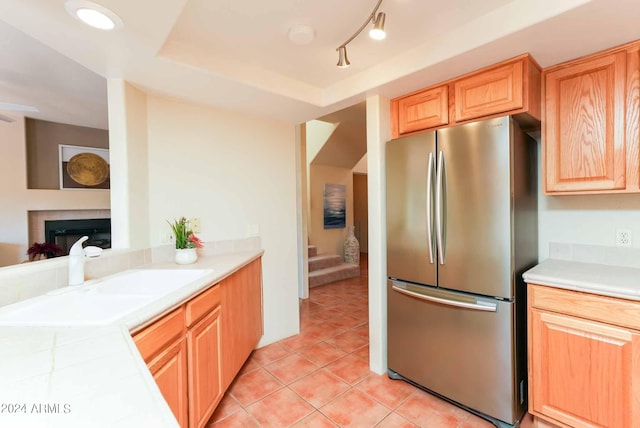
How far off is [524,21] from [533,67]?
1.33 feet

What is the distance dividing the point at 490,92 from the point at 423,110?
1.43 feet

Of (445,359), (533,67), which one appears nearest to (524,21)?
(533,67)

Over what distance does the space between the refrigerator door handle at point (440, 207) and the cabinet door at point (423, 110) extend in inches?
12.3

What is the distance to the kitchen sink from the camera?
1.07 meters

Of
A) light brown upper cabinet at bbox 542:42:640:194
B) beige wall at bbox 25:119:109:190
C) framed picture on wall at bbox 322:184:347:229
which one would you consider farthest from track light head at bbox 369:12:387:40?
beige wall at bbox 25:119:109:190

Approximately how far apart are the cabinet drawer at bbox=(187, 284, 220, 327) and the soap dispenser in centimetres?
58

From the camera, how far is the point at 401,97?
2215 millimetres

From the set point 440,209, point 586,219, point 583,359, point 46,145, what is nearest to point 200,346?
point 440,209

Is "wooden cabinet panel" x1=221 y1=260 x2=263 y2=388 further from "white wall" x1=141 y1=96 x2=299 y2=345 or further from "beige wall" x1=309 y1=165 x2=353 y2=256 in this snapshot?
"beige wall" x1=309 y1=165 x2=353 y2=256

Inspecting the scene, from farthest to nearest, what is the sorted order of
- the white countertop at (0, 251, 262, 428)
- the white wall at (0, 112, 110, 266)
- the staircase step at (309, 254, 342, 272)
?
the staircase step at (309, 254, 342, 272) → the white wall at (0, 112, 110, 266) → the white countertop at (0, 251, 262, 428)

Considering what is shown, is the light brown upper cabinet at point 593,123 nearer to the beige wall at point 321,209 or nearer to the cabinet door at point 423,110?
the cabinet door at point 423,110

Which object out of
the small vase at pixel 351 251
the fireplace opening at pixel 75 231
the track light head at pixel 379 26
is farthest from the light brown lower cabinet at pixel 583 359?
the fireplace opening at pixel 75 231

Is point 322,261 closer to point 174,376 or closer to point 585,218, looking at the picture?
point 585,218

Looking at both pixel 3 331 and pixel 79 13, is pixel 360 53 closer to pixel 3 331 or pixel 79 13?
pixel 79 13
